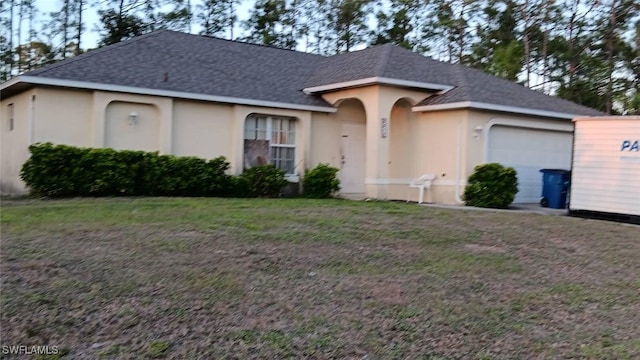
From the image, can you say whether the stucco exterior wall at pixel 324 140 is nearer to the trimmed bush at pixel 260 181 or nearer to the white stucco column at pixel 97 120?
the trimmed bush at pixel 260 181

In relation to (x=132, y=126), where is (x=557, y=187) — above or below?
below

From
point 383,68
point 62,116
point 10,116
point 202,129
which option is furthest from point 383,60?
point 10,116

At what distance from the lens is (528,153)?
1698 cm

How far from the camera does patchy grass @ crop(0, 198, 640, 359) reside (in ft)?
14.4

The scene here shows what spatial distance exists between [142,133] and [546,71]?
24.9 m

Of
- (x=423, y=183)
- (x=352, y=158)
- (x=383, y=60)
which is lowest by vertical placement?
(x=423, y=183)

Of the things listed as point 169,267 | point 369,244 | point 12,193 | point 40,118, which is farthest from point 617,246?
point 12,193

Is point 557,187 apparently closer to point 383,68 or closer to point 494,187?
point 494,187

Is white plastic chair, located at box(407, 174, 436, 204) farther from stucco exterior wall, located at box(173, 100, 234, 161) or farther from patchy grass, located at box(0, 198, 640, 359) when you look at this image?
patchy grass, located at box(0, 198, 640, 359)

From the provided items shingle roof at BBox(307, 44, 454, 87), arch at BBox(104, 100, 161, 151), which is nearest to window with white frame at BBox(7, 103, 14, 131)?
arch at BBox(104, 100, 161, 151)

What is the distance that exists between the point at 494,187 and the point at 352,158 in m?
4.83

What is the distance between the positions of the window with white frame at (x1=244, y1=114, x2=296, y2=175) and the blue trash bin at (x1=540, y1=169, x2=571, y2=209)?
23.2 ft

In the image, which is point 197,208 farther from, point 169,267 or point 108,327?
point 108,327

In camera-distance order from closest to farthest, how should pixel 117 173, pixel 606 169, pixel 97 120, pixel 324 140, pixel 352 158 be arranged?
pixel 606 169, pixel 117 173, pixel 97 120, pixel 324 140, pixel 352 158
